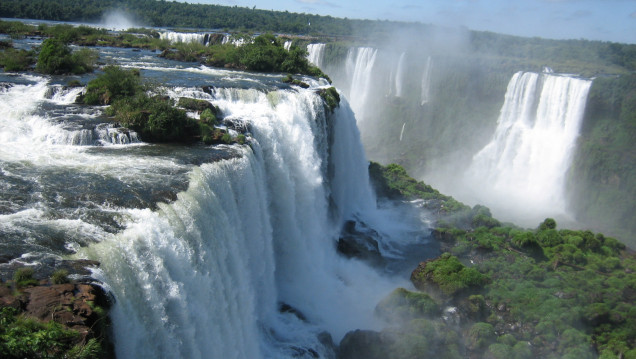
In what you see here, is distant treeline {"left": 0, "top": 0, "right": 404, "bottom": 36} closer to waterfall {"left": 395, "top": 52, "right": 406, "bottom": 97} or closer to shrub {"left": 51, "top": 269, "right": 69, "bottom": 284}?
waterfall {"left": 395, "top": 52, "right": 406, "bottom": 97}

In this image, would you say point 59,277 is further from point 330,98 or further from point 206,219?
point 330,98

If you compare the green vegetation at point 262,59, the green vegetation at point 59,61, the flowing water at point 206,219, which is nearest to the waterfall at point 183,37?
the green vegetation at point 262,59

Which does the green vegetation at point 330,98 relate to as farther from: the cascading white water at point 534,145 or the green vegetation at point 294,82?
the cascading white water at point 534,145

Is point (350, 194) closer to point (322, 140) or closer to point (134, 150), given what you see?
point (322, 140)

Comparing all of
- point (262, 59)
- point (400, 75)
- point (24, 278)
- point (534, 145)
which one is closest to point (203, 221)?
point (24, 278)

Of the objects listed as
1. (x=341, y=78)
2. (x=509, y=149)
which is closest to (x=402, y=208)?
(x=509, y=149)

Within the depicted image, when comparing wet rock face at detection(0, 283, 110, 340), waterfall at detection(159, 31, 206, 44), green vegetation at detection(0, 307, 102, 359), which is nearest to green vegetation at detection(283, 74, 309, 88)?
wet rock face at detection(0, 283, 110, 340)
